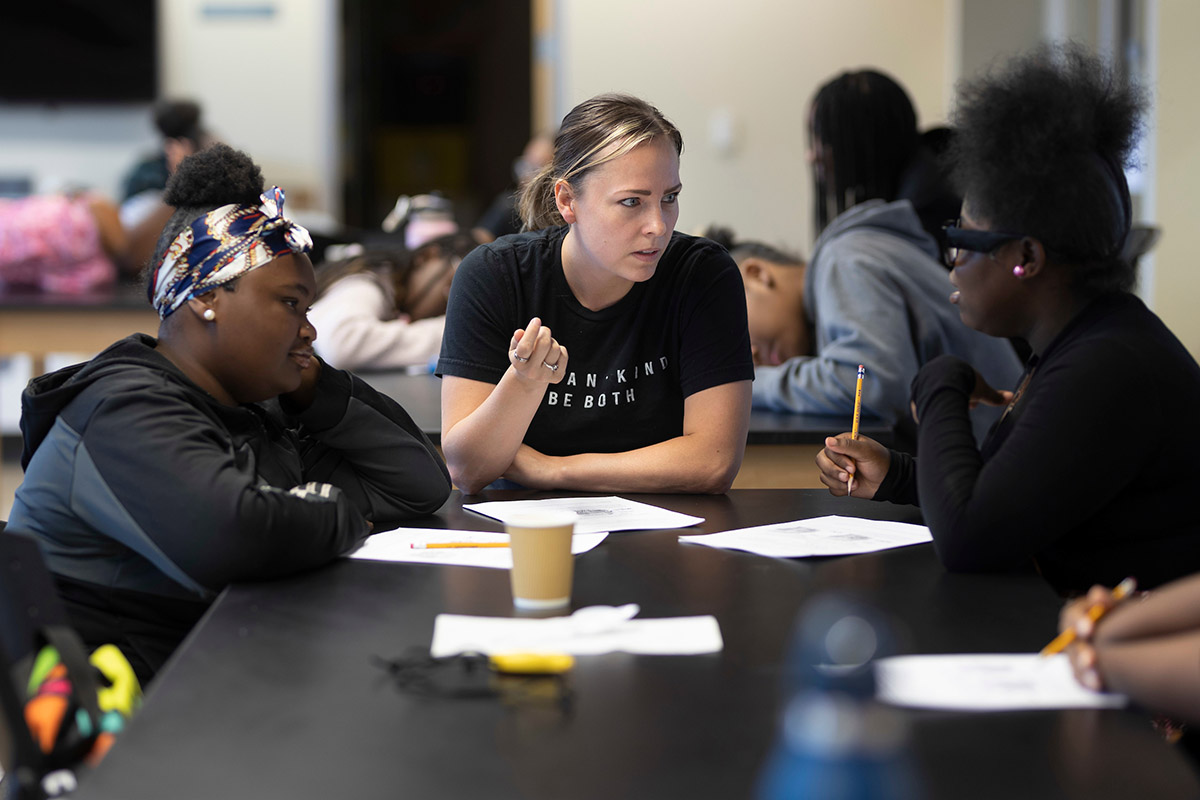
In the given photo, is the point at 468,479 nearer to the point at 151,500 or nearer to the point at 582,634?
the point at 151,500

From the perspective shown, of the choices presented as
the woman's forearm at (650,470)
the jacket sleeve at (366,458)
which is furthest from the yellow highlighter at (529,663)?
the woman's forearm at (650,470)

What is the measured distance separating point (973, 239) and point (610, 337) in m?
0.68

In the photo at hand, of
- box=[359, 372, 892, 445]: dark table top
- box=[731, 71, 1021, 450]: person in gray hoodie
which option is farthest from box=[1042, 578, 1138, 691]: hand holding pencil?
box=[731, 71, 1021, 450]: person in gray hoodie

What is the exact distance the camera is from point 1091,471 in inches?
50.9

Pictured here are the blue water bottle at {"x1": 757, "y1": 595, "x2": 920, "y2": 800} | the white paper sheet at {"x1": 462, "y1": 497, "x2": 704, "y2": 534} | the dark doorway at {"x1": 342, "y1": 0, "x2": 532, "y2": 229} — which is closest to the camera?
the blue water bottle at {"x1": 757, "y1": 595, "x2": 920, "y2": 800}

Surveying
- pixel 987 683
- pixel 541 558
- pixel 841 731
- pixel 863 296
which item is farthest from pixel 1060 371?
pixel 863 296

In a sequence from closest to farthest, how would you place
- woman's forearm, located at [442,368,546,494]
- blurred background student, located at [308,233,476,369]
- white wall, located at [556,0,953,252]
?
woman's forearm, located at [442,368,546,494] → blurred background student, located at [308,233,476,369] → white wall, located at [556,0,953,252]

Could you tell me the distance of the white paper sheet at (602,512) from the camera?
1579 mm

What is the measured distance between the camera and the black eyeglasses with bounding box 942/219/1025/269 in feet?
4.83

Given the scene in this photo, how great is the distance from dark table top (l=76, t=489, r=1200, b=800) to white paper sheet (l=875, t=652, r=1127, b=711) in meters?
0.02

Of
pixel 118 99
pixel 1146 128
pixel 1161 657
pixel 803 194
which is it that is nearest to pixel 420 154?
pixel 118 99

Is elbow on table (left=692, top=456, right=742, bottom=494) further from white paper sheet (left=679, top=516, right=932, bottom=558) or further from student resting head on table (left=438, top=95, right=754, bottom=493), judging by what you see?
white paper sheet (left=679, top=516, right=932, bottom=558)

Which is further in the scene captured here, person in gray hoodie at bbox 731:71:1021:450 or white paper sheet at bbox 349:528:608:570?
person in gray hoodie at bbox 731:71:1021:450

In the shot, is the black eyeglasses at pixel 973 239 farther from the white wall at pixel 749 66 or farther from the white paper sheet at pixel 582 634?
the white wall at pixel 749 66
